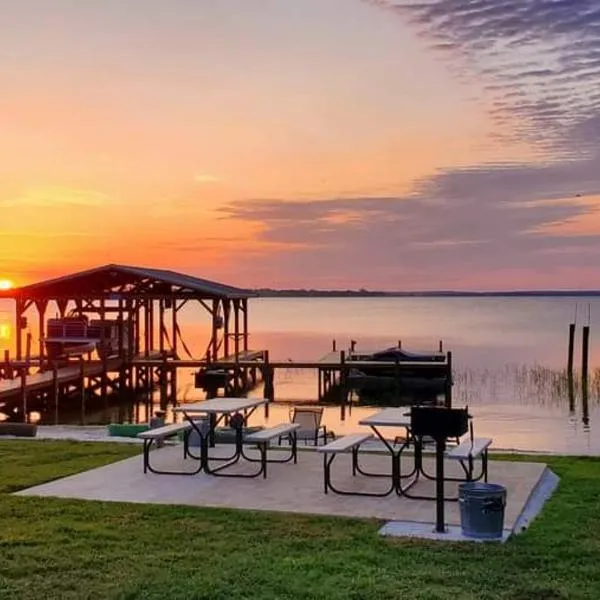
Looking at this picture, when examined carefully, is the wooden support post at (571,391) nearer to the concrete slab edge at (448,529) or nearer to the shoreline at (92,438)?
the shoreline at (92,438)

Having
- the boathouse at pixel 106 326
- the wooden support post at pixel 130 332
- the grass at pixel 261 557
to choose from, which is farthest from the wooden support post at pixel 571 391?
the grass at pixel 261 557

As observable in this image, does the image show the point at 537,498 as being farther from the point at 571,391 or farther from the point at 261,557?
the point at 571,391

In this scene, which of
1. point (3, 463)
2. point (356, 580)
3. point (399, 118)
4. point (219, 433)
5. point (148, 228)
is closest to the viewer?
point (356, 580)

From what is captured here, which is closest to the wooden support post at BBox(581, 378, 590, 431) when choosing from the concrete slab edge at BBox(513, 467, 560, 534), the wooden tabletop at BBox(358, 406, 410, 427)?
the concrete slab edge at BBox(513, 467, 560, 534)

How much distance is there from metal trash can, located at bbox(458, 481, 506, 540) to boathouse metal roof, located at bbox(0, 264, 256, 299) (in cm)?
2151

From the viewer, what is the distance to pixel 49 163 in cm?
1881

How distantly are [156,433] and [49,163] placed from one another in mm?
11568

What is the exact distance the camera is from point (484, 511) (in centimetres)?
627

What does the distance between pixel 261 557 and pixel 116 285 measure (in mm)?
24388

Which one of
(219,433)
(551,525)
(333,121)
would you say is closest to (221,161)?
(333,121)

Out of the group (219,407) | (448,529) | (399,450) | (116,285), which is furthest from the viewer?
(116,285)

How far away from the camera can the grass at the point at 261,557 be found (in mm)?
5098

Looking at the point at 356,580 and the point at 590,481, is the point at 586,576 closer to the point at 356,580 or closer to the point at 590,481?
the point at 356,580

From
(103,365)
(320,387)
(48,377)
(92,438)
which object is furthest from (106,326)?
(92,438)
